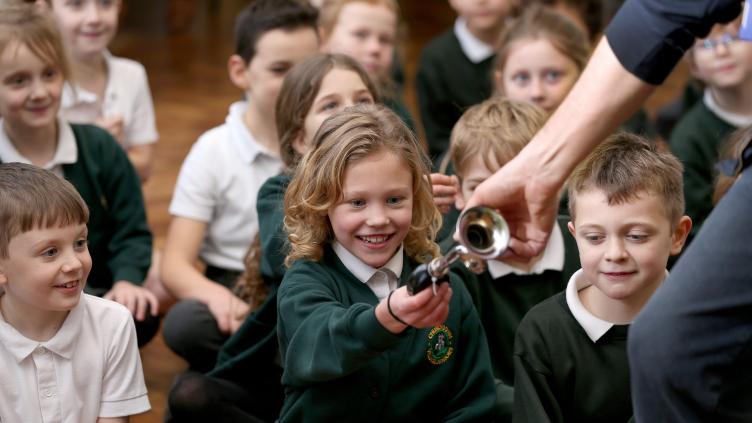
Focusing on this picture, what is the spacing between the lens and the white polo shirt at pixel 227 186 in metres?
2.30

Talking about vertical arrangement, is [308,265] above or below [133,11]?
above

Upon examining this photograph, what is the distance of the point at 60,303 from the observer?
157 cm

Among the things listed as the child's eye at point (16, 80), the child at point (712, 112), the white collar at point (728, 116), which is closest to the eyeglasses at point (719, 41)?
the child at point (712, 112)

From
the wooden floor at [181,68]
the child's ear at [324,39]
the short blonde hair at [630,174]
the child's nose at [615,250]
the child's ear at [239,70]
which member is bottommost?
the wooden floor at [181,68]

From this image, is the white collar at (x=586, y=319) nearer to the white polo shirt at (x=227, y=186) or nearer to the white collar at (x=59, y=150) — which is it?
the white polo shirt at (x=227, y=186)

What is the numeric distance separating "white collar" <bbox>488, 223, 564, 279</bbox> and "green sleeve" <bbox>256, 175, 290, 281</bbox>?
357 millimetres

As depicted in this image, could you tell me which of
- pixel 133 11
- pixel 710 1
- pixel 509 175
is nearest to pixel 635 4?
pixel 710 1

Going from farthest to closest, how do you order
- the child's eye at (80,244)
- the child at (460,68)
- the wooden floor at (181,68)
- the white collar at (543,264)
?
1. the wooden floor at (181,68)
2. the child at (460,68)
3. the white collar at (543,264)
4. the child's eye at (80,244)

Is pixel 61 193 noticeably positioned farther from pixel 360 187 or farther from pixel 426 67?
pixel 426 67

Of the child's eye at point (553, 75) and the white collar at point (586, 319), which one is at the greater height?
the white collar at point (586, 319)

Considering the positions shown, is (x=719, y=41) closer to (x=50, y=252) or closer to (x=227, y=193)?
(x=227, y=193)

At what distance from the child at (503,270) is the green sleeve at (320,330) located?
0.37 meters

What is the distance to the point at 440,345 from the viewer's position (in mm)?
1577

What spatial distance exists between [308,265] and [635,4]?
60 cm
